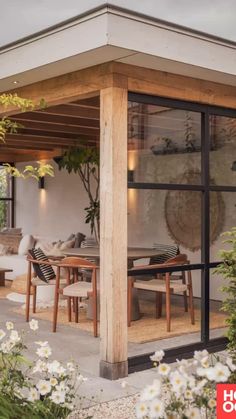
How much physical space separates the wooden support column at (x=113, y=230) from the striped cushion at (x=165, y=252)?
3.81 ft

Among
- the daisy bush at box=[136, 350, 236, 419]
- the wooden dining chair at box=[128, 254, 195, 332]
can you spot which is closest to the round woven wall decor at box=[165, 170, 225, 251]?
the wooden dining chair at box=[128, 254, 195, 332]

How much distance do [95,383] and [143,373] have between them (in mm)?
505

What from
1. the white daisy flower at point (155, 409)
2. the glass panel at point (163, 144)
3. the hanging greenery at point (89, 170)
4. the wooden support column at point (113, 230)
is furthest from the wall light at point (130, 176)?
the hanging greenery at point (89, 170)

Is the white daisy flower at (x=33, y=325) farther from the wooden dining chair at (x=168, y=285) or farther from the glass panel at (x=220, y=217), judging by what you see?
the glass panel at (x=220, y=217)

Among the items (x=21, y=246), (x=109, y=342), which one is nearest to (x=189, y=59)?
(x=109, y=342)

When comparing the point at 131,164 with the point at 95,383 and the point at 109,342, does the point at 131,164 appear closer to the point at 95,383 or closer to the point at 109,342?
the point at 109,342

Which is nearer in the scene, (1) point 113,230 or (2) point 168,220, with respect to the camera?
(1) point 113,230

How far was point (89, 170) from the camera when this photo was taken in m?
10.6

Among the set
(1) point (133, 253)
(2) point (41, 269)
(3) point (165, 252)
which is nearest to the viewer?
(1) point (133, 253)

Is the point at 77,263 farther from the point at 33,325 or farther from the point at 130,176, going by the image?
the point at 33,325

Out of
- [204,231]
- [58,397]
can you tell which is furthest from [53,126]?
[58,397]

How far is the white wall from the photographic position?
11580 mm

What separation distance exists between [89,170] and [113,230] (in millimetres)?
6103

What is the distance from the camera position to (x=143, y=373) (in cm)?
483
